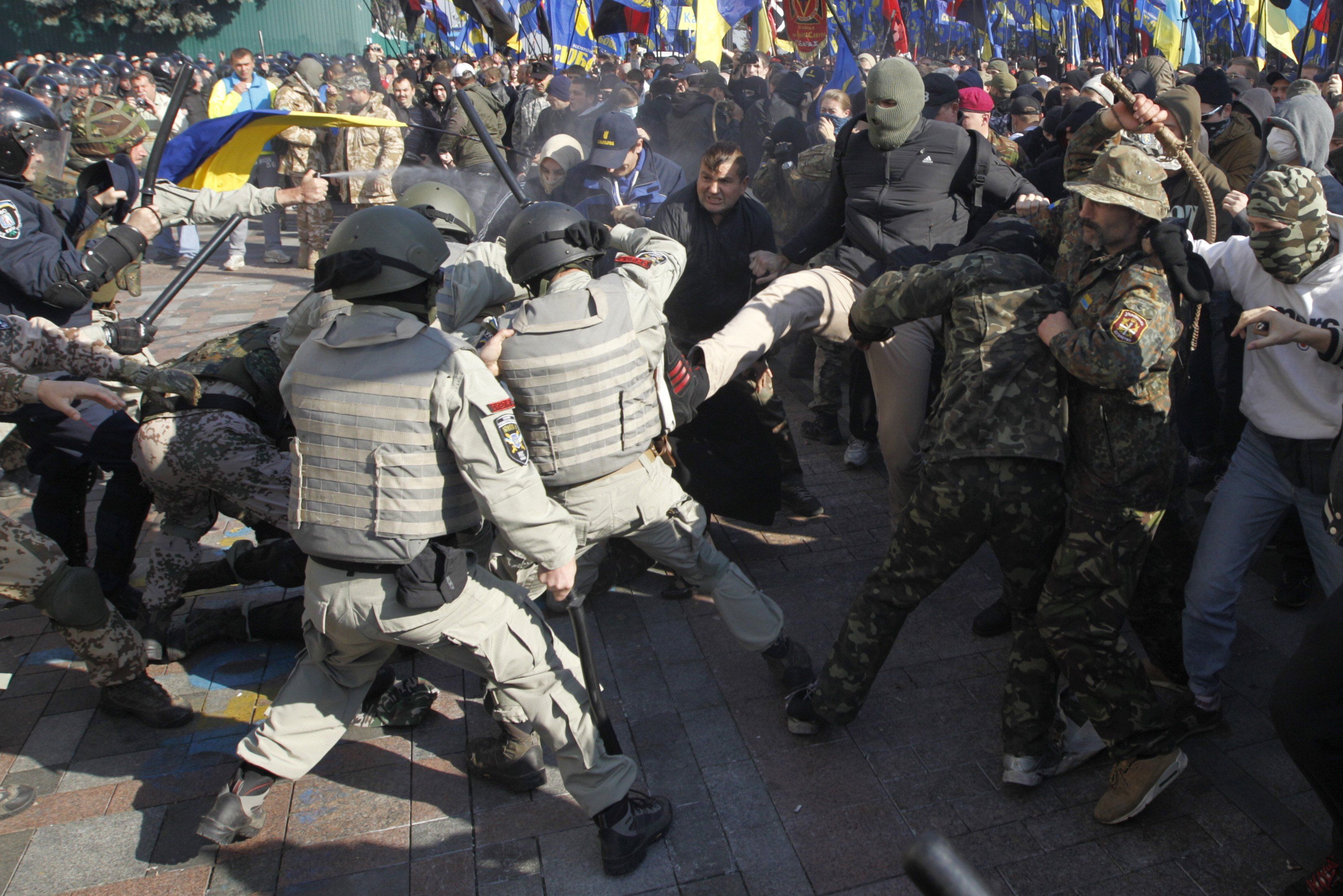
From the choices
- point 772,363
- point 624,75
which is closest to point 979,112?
point 772,363

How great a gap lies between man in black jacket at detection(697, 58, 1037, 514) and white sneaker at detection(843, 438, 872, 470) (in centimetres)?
127

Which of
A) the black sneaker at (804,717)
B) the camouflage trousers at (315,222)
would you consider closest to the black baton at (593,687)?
the black sneaker at (804,717)

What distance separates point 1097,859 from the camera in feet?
9.40

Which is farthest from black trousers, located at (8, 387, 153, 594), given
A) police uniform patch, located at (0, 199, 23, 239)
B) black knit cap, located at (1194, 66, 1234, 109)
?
black knit cap, located at (1194, 66, 1234, 109)

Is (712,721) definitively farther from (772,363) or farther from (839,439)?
(772,363)

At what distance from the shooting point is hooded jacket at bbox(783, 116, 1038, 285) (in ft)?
14.1

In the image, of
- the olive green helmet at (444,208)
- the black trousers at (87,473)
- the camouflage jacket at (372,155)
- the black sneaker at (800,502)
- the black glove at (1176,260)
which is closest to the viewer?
the black glove at (1176,260)

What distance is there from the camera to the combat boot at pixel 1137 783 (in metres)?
2.91

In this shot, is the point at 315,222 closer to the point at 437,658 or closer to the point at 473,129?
the point at 473,129

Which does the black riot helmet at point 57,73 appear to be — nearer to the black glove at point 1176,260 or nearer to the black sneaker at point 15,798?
the black sneaker at point 15,798

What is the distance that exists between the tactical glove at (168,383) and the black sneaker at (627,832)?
240cm

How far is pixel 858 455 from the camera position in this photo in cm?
570

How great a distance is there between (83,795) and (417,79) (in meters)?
18.4

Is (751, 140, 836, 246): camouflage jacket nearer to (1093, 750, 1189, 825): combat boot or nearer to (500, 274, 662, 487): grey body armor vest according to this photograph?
(500, 274, 662, 487): grey body armor vest
